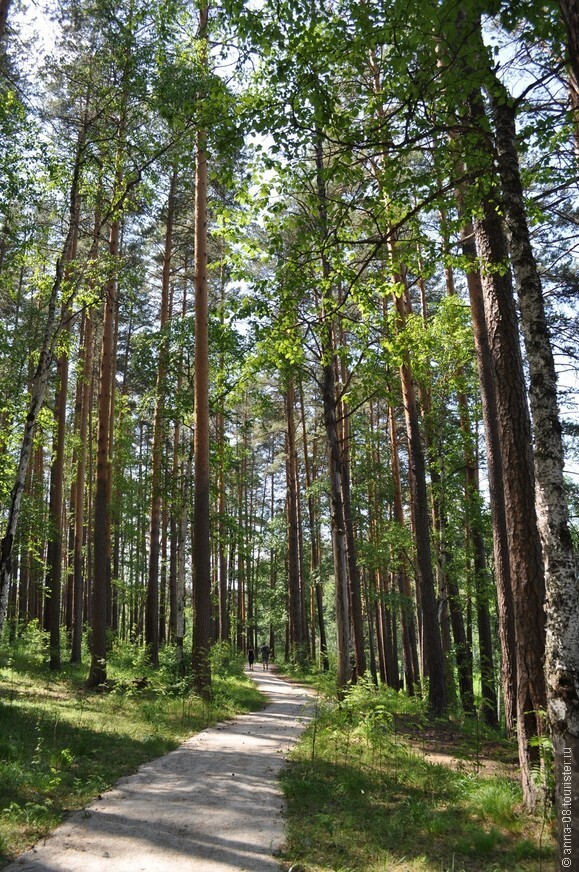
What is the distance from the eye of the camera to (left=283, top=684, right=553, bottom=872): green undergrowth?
4.58 m

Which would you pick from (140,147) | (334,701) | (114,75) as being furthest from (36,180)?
(334,701)

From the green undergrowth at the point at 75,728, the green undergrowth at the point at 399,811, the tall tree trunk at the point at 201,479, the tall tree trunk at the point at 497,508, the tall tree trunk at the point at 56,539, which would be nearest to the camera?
the green undergrowth at the point at 399,811

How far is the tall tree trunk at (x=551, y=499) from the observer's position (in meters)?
3.86

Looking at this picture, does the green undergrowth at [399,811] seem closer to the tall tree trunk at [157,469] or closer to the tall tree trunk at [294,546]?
the tall tree trunk at [157,469]

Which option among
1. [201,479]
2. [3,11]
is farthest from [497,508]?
[3,11]

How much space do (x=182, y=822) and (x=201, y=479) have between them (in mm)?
8452

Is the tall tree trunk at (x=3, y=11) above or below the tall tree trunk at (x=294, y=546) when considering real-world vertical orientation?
above

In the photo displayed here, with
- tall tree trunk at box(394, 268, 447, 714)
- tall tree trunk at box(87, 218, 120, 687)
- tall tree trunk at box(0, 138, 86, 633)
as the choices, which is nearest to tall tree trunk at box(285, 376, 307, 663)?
tall tree trunk at box(394, 268, 447, 714)

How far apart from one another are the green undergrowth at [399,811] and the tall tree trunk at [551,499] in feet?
3.95

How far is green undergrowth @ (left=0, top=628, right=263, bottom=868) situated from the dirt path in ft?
0.98

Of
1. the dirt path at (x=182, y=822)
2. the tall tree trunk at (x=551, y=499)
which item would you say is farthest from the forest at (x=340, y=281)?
the dirt path at (x=182, y=822)

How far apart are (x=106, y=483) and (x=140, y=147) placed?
7.68 m

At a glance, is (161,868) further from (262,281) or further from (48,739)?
(262,281)

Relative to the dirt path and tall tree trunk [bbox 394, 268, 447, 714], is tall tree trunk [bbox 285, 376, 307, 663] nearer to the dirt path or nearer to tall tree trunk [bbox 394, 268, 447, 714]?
tall tree trunk [bbox 394, 268, 447, 714]
